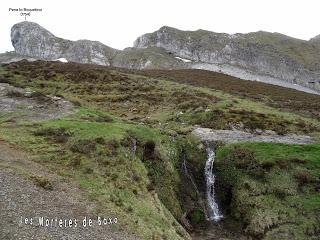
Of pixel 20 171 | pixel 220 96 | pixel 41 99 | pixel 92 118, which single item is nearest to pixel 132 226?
pixel 20 171

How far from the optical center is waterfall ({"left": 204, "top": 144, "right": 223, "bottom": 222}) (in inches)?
1750

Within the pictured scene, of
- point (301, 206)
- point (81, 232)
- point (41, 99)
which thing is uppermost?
point (41, 99)

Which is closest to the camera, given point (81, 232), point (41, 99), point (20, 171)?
point (81, 232)

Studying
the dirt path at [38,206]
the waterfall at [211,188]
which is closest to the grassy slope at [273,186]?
the waterfall at [211,188]

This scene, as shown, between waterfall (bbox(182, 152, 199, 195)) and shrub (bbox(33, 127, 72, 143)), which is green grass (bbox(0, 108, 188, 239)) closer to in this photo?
shrub (bbox(33, 127, 72, 143))

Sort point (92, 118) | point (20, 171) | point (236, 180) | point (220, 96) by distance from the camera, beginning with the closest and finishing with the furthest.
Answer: point (20, 171)
point (236, 180)
point (92, 118)
point (220, 96)

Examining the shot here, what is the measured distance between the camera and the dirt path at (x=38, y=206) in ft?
81.1

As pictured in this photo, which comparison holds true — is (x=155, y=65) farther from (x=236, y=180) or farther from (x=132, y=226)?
(x=132, y=226)

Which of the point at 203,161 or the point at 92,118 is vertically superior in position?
the point at 92,118

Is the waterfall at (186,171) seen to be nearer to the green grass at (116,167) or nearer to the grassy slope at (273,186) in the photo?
the green grass at (116,167)

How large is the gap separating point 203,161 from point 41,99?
25.7 m

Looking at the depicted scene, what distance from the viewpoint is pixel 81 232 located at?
26.3 metres

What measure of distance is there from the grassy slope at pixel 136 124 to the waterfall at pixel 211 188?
903 mm

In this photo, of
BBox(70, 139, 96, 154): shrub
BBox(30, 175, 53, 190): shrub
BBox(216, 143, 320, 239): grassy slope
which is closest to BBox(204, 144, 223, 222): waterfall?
BBox(216, 143, 320, 239): grassy slope
